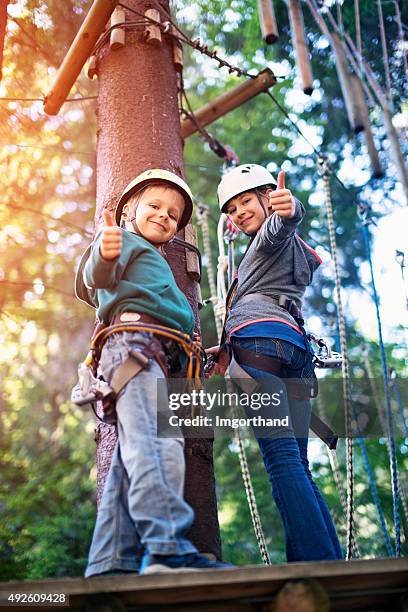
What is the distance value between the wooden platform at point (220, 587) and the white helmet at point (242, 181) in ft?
5.65

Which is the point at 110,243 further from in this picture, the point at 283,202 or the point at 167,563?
the point at 167,563

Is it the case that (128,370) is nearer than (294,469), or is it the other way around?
(128,370)

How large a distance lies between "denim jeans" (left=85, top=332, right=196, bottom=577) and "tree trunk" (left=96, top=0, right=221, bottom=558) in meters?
0.38

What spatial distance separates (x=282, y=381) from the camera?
2.50 m

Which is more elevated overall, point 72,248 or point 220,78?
point 220,78

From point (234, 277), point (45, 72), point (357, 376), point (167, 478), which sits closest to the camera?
point (167, 478)

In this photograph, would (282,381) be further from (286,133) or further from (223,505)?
(286,133)

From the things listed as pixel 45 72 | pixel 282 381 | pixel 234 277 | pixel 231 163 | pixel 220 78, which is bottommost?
pixel 282 381

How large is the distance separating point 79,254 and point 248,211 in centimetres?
563

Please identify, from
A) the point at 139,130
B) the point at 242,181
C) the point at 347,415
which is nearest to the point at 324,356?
the point at 242,181

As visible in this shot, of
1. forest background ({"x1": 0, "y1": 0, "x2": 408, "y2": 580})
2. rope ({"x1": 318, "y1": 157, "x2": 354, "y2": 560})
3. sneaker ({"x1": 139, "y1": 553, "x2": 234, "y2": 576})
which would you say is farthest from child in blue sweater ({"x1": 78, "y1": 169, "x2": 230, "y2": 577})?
forest background ({"x1": 0, "y1": 0, "x2": 408, "y2": 580})

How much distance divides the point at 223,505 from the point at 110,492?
248 inches

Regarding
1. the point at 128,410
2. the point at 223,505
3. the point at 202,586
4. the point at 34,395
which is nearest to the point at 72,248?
the point at 34,395

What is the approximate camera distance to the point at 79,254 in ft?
27.0
